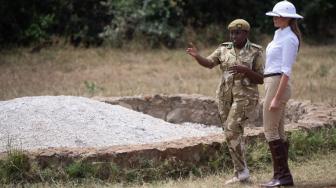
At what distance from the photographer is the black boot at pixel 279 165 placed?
5.93m

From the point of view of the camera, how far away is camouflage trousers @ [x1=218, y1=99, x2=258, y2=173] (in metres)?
6.16

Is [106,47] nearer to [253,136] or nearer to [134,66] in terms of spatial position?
[134,66]

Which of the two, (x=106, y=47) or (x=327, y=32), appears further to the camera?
(x=327, y=32)

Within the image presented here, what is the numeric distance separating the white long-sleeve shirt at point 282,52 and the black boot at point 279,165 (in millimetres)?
640

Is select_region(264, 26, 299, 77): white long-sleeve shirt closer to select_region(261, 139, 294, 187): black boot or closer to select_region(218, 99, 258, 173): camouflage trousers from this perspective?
select_region(218, 99, 258, 173): camouflage trousers

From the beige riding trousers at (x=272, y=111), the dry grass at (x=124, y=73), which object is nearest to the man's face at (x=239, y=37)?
the beige riding trousers at (x=272, y=111)

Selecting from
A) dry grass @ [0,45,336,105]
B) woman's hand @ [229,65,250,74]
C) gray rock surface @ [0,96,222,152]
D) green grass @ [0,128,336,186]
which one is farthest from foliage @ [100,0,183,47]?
woman's hand @ [229,65,250,74]

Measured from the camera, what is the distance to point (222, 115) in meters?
6.32

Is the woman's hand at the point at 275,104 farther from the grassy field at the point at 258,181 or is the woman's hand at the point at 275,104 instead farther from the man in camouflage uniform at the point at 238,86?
the grassy field at the point at 258,181

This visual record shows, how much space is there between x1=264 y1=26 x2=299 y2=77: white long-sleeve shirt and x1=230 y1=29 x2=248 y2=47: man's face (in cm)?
46

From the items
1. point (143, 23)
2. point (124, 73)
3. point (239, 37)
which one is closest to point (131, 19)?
point (143, 23)

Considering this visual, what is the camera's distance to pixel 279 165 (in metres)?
5.96

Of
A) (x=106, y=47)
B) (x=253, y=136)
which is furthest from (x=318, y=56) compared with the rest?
(x=253, y=136)

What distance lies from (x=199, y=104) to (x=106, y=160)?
12.5ft
